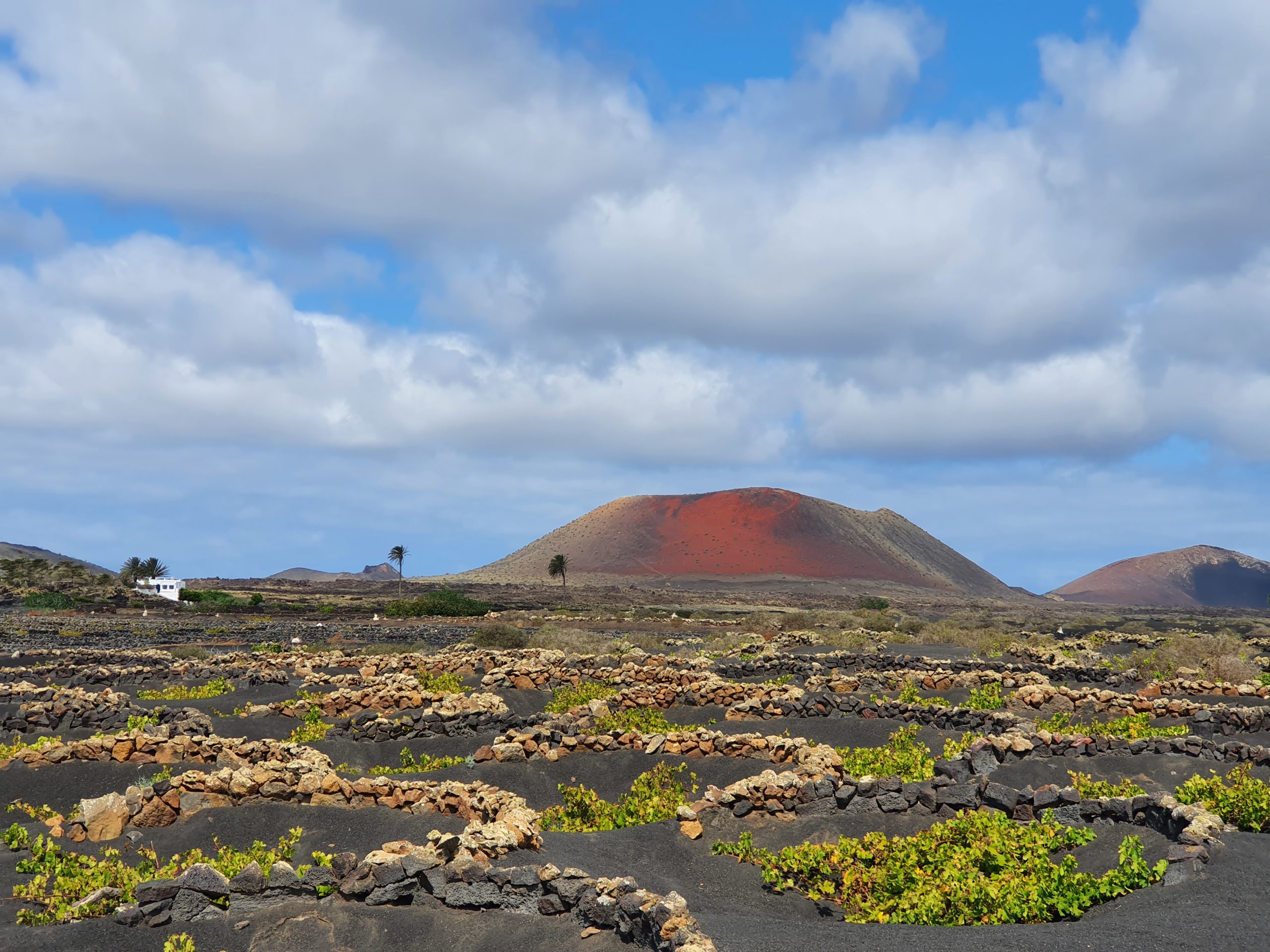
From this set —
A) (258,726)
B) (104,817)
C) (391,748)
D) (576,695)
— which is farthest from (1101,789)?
(258,726)

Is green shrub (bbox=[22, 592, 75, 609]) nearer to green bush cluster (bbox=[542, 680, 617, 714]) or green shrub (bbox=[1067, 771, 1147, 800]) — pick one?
green bush cluster (bbox=[542, 680, 617, 714])

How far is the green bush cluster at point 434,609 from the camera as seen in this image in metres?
66.1

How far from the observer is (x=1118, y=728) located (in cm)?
1608

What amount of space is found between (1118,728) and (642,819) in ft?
30.4

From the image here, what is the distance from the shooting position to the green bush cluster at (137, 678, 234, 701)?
72.3 ft

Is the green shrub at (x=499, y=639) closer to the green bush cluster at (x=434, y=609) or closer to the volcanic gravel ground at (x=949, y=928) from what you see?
the green bush cluster at (x=434, y=609)

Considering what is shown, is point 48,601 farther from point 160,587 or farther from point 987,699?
point 987,699

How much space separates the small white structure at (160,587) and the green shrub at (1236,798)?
8795cm

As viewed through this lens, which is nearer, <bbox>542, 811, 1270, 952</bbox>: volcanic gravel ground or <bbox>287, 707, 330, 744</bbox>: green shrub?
<bbox>542, 811, 1270, 952</bbox>: volcanic gravel ground

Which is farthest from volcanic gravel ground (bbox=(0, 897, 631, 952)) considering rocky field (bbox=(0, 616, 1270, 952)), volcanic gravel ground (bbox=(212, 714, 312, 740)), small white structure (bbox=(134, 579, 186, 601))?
small white structure (bbox=(134, 579, 186, 601))

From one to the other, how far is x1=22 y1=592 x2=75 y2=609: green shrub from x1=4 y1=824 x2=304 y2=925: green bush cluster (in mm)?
64100

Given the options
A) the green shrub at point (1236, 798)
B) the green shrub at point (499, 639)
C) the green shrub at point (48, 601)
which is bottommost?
the green shrub at point (1236, 798)

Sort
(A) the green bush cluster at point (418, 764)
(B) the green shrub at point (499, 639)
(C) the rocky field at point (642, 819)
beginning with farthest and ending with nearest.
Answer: (B) the green shrub at point (499, 639) → (A) the green bush cluster at point (418, 764) → (C) the rocky field at point (642, 819)

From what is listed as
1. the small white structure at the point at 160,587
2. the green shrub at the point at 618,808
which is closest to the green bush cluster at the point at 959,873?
the green shrub at the point at 618,808
